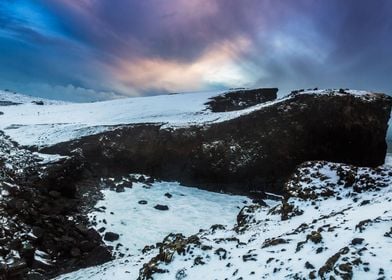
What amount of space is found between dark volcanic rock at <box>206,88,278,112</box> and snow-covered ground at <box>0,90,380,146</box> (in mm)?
1426

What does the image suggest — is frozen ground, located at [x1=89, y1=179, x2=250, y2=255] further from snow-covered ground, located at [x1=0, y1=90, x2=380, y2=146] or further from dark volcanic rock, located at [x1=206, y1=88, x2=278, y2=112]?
dark volcanic rock, located at [x1=206, y1=88, x2=278, y2=112]

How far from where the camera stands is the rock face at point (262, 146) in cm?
3200

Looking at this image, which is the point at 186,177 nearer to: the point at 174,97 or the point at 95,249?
the point at 95,249

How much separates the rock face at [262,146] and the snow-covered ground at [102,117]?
4.37ft

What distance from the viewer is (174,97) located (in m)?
52.6

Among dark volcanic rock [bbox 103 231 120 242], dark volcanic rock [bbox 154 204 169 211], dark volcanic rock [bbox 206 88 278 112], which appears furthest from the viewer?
dark volcanic rock [bbox 206 88 278 112]

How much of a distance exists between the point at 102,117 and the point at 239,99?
17586mm

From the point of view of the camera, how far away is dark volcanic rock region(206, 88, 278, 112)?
46688 mm

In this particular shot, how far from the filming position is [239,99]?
51031mm

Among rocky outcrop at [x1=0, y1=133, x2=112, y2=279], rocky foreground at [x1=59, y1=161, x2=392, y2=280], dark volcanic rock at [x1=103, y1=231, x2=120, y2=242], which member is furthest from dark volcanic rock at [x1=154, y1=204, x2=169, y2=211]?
rocky foreground at [x1=59, y1=161, x2=392, y2=280]

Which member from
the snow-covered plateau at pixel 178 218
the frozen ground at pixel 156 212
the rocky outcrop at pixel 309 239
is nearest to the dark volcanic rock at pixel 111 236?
the snow-covered plateau at pixel 178 218

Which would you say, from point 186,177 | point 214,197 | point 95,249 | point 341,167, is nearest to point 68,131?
point 186,177

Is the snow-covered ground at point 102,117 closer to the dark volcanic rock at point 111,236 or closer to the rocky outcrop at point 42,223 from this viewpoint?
the rocky outcrop at point 42,223

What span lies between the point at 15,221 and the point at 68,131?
18.4 m
